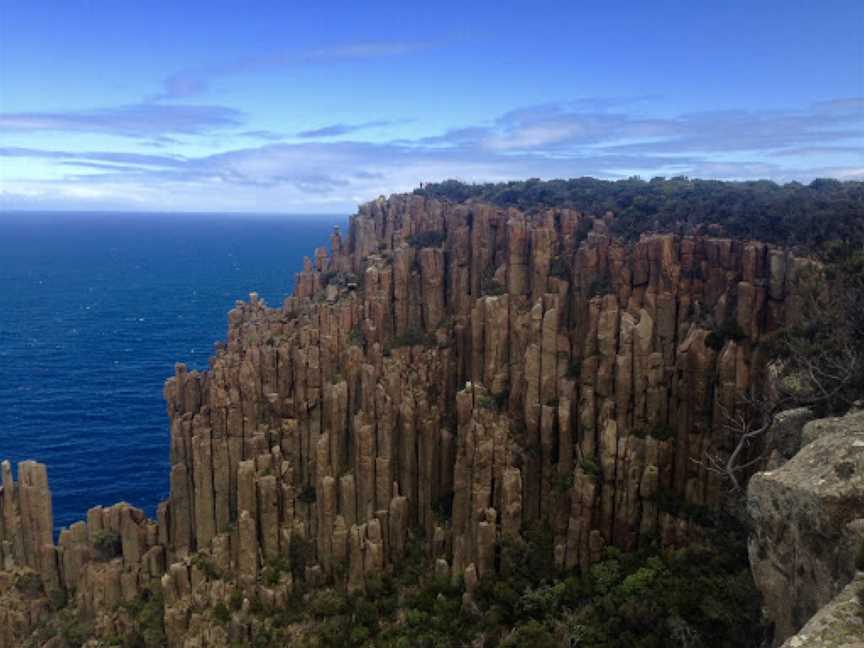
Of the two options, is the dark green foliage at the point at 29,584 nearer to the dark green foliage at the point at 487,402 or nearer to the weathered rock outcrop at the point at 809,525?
the dark green foliage at the point at 487,402

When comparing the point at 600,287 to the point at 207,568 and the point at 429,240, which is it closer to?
the point at 429,240

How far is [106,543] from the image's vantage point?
44594 millimetres

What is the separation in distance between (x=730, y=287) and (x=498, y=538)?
18273 millimetres

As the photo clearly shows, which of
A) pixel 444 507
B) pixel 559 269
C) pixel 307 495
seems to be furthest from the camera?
pixel 559 269

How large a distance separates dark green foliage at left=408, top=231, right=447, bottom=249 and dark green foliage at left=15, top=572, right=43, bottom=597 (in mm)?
31568

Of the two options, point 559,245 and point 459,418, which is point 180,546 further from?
point 559,245

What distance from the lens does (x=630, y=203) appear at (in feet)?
200

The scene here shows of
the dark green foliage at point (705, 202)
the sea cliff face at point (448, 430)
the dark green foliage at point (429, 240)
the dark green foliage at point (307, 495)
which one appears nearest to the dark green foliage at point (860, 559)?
the sea cliff face at point (448, 430)

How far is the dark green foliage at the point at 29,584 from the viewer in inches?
1767

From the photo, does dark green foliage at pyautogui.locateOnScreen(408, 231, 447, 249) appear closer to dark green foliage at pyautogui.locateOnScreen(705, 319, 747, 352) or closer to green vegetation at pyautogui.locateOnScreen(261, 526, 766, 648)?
dark green foliage at pyautogui.locateOnScreen(705, 319, 747, 352)

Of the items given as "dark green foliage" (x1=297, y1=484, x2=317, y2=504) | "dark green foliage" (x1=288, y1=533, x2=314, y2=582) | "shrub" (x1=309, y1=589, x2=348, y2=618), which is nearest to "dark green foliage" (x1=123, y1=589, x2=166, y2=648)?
"dark green foliage" (x1=288, y1=533, x2=314, y2=582)

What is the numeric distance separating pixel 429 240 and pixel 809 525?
39.3 meters

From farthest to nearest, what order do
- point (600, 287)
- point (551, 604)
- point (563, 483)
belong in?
point (600, 287)
point (563, 483)
point (551, 604)

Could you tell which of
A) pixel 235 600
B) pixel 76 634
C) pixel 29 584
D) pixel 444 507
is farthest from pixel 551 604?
pixel 29 584
